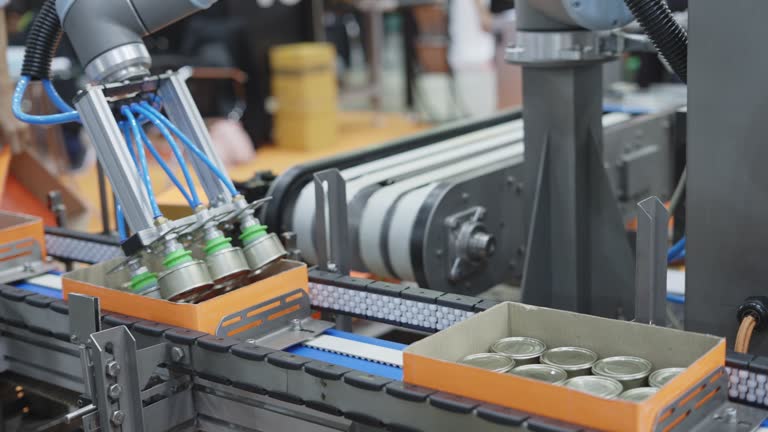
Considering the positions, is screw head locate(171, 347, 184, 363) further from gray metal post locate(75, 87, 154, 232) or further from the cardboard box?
gray metal post locate(75, 87, 154, 232)

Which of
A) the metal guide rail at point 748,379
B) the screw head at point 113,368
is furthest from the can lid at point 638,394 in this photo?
the screw head at point 113,368

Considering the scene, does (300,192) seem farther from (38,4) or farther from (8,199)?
(38,4)

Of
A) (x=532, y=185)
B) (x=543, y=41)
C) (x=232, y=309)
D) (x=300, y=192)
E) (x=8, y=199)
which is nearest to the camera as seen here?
(x=232, y=309)

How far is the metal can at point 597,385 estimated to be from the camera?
1.26 m

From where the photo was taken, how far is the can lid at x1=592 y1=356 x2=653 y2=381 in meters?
1.30

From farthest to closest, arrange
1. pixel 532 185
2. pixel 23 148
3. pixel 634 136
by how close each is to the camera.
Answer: pixel 23 148, pixel 634 136, pixel 532 185

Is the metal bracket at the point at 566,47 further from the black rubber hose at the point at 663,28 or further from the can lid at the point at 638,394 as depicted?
the can lid at the point at 638,394

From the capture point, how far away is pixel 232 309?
1.65m

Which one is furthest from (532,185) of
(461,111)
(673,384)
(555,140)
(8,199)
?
(461,111)

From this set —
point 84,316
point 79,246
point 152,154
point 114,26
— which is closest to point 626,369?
point 84,316

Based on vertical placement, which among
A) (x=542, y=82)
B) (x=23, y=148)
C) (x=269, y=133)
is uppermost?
(x=542, y=82)

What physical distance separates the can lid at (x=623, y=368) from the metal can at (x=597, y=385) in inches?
0.7

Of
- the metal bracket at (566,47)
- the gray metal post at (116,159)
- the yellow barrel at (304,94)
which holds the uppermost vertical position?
the metal bracket at (566,47)

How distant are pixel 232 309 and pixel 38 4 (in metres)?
6.88
